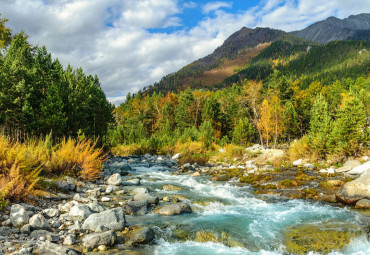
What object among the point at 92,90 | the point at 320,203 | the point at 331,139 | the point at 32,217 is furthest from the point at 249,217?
the point at 92,90

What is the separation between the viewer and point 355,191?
34.5 feet

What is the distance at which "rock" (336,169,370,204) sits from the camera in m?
10.3

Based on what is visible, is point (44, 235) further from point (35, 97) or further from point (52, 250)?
point (35, 97)

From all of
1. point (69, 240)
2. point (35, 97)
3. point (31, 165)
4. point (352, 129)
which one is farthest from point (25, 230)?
point (352, 129)

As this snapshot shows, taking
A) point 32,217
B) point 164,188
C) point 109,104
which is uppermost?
point 109,104

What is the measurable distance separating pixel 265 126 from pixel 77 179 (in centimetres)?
3563

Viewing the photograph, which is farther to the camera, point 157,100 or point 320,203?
point 157,100

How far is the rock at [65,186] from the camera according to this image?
32.4 ft

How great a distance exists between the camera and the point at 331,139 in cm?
2089

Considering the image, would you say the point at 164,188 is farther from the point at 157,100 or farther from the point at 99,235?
the point at 157,100

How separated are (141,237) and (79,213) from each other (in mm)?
2240

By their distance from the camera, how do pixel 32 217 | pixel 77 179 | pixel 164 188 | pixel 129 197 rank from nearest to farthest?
pixel 32 217 < pixel 129 197 < pixel 77 179 < pixel 164 188

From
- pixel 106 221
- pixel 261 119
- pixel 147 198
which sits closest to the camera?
pixel 106 221

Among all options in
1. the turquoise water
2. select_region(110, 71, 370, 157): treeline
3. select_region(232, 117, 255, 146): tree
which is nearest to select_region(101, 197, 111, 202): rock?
the turquoise water
